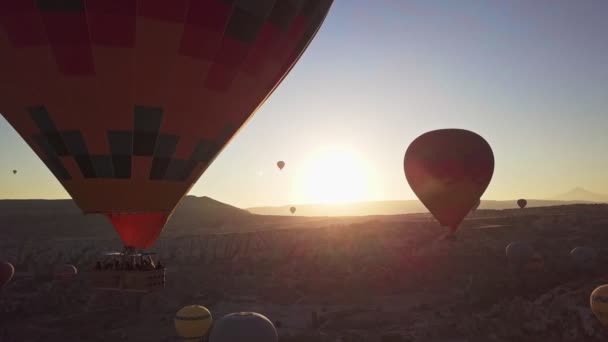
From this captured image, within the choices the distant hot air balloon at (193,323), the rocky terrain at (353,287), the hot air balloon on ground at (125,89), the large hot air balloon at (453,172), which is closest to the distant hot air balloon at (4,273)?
the rocky terrain at (353,287)

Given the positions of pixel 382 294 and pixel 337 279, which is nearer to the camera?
pixel 382 294

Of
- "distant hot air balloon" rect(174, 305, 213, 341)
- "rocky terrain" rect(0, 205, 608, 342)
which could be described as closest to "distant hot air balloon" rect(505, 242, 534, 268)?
"rocky terrain" rect(0, 205, 608, 342)

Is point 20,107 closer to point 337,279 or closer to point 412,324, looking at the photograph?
point 412,324

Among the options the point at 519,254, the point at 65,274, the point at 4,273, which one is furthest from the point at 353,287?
the point at 4,273

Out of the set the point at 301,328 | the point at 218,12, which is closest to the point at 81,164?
the point at 218,12

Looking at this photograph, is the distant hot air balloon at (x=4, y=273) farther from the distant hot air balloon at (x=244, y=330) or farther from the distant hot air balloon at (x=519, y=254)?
the distant hot air balloon at (x=519, y=254)

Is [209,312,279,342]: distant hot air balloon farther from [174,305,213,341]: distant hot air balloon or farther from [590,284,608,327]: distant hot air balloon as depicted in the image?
[590,284,608,327]: distant hot air balloon

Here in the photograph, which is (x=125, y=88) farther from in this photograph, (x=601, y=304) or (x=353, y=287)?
(x=353, y=287)
